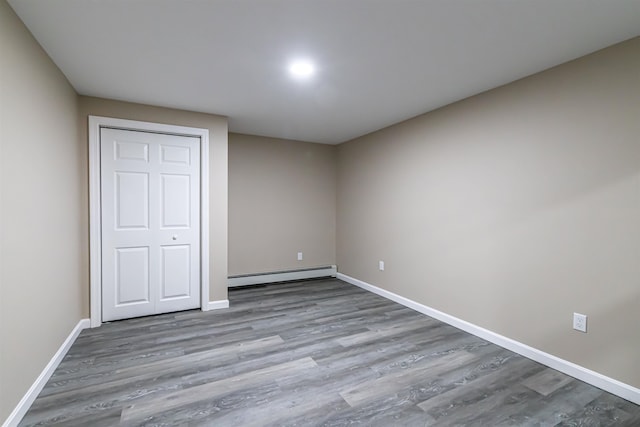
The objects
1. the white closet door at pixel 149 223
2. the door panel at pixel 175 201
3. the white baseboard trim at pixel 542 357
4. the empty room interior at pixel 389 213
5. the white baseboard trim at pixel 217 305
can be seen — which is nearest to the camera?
the empty room interior at pixel 389 213

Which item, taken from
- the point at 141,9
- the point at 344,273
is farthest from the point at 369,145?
the point at 141,9

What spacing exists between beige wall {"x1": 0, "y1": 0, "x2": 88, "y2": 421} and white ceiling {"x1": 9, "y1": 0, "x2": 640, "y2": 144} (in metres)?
0.28

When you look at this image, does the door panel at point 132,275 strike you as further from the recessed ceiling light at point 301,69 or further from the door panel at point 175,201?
the recessed ceiling light at point 301,69

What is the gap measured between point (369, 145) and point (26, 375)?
13.4 feet

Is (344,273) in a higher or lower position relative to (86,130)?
lower

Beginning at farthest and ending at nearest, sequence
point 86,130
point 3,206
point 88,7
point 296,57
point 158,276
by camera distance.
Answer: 1. point 158,276
2. point 86,130
3. point 296,57
4. point 88,7
5. point 3,206

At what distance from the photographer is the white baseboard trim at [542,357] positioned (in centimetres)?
194

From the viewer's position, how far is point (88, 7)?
1.65 metres

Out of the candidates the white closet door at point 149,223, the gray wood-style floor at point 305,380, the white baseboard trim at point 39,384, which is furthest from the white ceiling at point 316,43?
the gray wood-style floor at point 305,380

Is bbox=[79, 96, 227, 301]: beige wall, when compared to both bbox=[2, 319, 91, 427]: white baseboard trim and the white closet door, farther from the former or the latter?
bbox=[2, 319, 91, 427]: white baseboard trim

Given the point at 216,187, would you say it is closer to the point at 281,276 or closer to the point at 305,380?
the point at 281,276

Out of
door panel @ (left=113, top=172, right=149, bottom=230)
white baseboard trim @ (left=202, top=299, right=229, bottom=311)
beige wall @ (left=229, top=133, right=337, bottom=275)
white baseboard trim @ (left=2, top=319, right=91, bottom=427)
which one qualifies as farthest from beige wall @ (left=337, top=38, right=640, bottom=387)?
white baseboard trim @ (left=2, top=319, right=91, bottom=427)

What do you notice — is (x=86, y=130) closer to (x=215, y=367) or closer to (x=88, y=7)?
(x=88, y=7)

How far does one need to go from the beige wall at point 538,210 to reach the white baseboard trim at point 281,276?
160 centimetres
